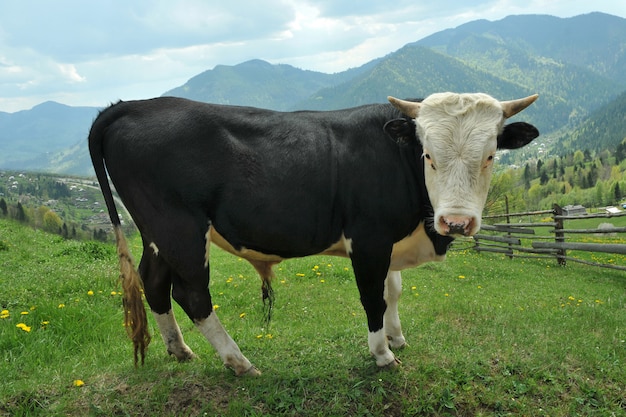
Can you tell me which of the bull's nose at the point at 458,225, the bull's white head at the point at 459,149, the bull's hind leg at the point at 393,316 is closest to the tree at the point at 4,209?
the bull's hind leg at the point at 393,316

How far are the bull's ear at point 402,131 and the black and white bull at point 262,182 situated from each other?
1 cm

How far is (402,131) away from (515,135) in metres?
1.07

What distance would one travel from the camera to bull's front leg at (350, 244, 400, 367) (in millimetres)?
4633

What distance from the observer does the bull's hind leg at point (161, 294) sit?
5121 millimetres

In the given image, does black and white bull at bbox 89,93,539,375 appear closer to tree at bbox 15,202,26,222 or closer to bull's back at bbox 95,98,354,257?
bull's back at bbox 95,98,354,257

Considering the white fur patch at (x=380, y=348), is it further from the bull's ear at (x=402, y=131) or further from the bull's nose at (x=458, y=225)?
the bull's ear at (x=402, y=131)

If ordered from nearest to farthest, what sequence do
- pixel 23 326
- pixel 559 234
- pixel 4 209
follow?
pixel 23 326, pixel 4 209, pixel 559 234

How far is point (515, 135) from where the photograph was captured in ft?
15.1

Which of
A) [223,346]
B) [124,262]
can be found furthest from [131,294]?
[223,346]

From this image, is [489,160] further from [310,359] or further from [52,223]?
[52,223]

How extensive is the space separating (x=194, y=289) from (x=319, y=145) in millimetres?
1799

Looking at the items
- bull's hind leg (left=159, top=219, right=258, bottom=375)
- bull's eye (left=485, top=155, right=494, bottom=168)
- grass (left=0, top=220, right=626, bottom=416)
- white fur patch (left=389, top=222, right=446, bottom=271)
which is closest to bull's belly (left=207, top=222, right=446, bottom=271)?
white fur patch (left=389, top=222, right=446, bottom=271)

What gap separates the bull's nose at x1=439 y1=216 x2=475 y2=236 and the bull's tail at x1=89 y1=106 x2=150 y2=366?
2873 mm

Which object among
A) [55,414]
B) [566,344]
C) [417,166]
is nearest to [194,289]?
[55,414]
